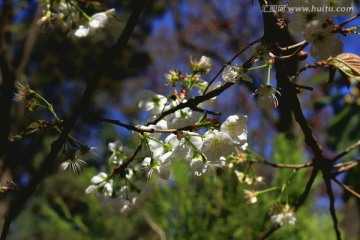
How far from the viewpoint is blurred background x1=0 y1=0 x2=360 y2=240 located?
133cm

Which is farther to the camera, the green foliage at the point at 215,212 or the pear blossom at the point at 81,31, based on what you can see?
the green foliage at the point at 215,212

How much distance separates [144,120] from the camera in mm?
723

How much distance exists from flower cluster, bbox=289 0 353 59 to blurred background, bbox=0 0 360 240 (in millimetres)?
159

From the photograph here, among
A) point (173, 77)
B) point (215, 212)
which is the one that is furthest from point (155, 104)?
point (215, 212)

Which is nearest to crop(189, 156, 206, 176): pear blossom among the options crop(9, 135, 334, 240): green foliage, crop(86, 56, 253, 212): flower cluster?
crop(86, 56, 253, 212): flower cluster

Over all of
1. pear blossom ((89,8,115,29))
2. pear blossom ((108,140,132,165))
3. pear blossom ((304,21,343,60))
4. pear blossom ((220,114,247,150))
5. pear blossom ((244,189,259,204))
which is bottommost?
pear blossom ((108,140,132,165))

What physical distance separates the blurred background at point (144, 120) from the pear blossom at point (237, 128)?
0.08 meters

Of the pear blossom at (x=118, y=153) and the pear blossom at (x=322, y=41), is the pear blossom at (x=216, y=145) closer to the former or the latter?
the pear blossom at (x=322, y=41)

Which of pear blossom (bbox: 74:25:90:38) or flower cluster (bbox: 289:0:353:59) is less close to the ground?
flower cluster (bbox: 289:0:353:59)

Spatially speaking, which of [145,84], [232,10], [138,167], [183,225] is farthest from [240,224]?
[145,84]

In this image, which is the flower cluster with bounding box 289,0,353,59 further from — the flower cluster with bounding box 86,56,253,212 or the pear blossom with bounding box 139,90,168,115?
the pear blossom with bounding box 139,90,168,115

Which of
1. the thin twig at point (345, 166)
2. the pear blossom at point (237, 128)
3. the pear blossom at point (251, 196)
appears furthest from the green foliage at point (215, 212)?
the pear blossom at point (237, 128)

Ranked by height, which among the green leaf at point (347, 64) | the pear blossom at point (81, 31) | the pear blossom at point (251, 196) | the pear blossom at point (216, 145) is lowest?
the pear blossom at point (216, 145)

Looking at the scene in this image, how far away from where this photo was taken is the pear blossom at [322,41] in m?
0.41
